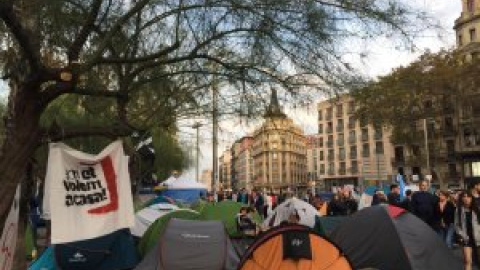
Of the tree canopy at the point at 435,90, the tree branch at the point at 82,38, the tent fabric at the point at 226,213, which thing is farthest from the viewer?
the tree canopy at the point at 435,90

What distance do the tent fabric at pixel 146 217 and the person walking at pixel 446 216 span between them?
7313 millimetres

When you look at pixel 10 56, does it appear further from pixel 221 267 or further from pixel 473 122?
pixel 473 122

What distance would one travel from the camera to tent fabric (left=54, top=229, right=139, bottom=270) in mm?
12477

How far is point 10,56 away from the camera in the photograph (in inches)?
316

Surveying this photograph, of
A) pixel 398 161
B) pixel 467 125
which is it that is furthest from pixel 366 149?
pixel 467 125

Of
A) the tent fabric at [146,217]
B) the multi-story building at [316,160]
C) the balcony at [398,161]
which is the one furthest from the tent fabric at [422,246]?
the multi-story building at [316,160]

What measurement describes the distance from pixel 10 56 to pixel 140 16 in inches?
89.7

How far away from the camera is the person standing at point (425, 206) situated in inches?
549

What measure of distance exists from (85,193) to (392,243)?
6.26 m

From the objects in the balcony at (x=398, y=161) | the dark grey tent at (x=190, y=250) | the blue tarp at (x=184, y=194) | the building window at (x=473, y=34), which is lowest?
the dark grey tent at (x=190, y=250)

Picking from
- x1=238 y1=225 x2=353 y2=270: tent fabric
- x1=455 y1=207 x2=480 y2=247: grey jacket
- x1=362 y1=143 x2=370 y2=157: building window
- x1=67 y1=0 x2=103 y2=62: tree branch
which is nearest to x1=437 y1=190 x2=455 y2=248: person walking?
x1=455 y1=207 x2=480 y2=247: grey jacket

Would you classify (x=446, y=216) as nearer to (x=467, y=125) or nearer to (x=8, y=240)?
(x=8, y=240)

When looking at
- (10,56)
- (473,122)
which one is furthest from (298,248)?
(473,122)

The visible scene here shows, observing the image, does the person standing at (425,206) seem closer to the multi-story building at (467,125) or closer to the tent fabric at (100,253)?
the tent fabric at (100,253)
